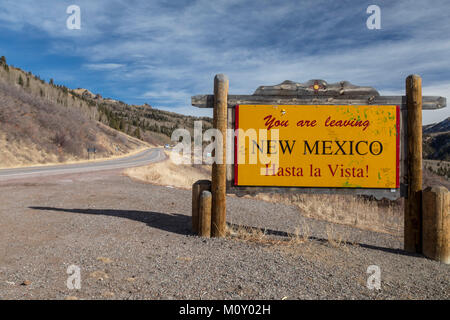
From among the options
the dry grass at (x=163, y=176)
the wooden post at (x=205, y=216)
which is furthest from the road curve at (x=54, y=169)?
the wooden post at (x=205, y=216)

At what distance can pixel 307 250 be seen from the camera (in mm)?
5020

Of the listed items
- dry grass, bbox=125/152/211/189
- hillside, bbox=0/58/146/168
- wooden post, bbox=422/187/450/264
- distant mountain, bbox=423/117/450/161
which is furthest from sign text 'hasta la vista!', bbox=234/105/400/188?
distant mountain, bbox=423/117/450/161

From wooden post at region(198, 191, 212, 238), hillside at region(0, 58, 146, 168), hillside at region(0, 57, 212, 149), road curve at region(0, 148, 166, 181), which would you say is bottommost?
wooden post at region(198, 191, 212, 238)

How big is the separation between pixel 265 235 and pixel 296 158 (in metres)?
1.67

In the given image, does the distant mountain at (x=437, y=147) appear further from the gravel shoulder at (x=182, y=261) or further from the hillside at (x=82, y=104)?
the gravel shoulder at (x=182, y=261)

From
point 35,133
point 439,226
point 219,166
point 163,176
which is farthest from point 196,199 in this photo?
point 35,133

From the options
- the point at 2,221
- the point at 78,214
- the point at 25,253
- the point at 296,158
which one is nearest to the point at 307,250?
the point at 296,158

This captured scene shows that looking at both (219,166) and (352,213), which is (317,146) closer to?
(219,166)

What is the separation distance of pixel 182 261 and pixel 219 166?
6.61ft

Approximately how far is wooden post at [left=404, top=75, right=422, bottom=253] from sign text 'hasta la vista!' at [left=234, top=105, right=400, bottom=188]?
0.22 metres

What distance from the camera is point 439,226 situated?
4.99 meters

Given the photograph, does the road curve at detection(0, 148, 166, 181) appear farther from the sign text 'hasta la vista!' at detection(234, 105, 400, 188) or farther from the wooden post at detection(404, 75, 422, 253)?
the wooden post at detection(404, 75, 422, 253)

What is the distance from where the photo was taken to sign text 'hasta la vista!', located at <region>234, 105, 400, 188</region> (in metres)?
5.66
